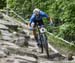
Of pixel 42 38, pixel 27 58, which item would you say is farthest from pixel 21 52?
pixel 27 58

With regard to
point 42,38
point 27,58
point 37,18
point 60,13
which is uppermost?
point 37,18

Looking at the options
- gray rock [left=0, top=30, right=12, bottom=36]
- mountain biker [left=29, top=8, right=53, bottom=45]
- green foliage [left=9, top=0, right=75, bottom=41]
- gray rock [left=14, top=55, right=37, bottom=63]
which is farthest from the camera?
gray rock [left=0, top=30, right=12, bottom=36]

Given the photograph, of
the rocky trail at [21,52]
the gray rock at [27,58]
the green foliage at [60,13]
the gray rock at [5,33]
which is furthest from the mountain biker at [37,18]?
the gray rock at [5,33]

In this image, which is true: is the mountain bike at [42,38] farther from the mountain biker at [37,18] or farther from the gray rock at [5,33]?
the gray rock at [5,33]

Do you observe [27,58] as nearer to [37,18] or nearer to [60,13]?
[37,18]

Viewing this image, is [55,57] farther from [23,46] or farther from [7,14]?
[7,14]

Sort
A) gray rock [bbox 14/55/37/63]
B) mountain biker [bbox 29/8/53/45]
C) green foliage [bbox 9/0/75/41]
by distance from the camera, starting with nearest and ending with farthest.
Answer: gray rock [bbox 14/55/37/63]
mountain biker [bbox 29/8/53/45]
green foliage [bbox 9/0/75/41]

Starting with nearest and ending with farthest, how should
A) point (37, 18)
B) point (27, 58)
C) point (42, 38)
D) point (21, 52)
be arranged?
point (27, 58) → point (37, 18) → point (42, 38) → point (21, 52)

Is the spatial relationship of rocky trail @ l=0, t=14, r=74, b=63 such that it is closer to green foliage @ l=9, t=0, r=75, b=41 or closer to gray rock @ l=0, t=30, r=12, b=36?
gray rock @ l=0, t=30, r=12, b=36

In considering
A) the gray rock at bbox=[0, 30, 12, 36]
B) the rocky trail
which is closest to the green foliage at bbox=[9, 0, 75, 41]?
the rocky trail

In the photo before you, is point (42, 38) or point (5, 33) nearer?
point (42, 38)

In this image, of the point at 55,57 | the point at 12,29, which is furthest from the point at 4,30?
the point at 55,57

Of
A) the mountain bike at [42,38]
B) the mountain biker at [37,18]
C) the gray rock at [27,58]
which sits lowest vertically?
the gray rock at [27,58]

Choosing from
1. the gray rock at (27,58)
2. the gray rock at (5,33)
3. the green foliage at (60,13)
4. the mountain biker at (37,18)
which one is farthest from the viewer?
the gray rock at (5,33)
